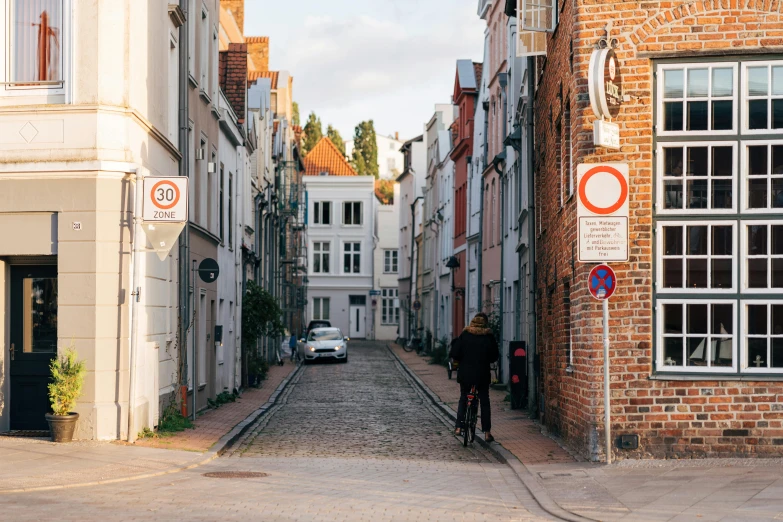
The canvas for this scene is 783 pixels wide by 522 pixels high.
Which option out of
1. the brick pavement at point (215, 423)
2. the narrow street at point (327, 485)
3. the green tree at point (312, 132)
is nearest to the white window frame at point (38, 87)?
the brick pavement at point (215, 423)

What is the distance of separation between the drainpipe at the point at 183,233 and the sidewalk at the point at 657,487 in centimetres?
626

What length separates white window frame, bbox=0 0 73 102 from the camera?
14164 mm

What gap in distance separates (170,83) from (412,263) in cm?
4680

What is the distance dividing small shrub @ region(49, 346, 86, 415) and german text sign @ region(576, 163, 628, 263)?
6.31 meters

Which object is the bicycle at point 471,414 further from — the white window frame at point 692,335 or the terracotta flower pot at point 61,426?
the terracotta flower pot at point 61,426

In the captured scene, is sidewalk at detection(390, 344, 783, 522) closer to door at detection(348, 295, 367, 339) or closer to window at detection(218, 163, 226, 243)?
window at detection(218, 163, 226, 243)

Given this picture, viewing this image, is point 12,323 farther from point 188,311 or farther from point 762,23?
point 762,23

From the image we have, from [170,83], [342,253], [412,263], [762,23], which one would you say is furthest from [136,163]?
[342,253]

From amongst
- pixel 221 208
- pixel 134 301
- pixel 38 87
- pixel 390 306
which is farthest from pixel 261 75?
pixel 390 306

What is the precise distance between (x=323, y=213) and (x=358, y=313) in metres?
6.98

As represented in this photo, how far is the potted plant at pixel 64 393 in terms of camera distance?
13680 millimetres

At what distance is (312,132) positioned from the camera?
97.7 m

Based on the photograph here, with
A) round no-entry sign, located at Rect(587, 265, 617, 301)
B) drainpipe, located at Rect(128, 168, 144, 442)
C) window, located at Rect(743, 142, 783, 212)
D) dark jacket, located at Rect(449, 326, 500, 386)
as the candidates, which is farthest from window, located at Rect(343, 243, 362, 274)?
round no-entry sign, located at Rect(587, 265, 617, 301)

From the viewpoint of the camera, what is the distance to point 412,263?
210ft
